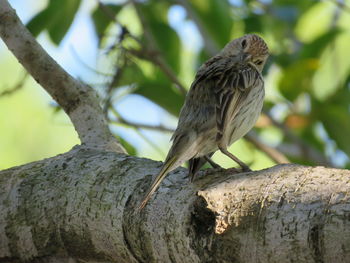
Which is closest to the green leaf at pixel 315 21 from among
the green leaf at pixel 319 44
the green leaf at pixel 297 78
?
the green leaf at pixel 319 44

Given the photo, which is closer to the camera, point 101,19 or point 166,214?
point 166,214

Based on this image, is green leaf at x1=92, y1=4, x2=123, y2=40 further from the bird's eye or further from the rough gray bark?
the rough gray bark

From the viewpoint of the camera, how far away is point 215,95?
4359mm

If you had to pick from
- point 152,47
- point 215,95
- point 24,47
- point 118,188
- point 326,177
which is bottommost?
point 118,188

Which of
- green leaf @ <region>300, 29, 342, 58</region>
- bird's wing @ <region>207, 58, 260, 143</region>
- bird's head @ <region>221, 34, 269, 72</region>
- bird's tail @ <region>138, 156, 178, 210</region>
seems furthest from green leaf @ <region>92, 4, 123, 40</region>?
bird's tail @ <region>138, 156, 178, 210</region>

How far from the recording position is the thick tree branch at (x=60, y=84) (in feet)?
12.5

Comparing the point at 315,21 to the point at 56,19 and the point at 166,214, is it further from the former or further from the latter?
the point at 166,214

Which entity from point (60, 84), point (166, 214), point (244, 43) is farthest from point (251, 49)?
point (166, 214)

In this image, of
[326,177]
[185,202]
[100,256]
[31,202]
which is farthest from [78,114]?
[326,177]

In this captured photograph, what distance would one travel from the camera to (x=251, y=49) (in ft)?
17.5

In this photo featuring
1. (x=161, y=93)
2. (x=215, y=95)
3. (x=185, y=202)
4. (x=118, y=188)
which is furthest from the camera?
(x=161, y=93)

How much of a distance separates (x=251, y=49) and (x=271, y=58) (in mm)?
786

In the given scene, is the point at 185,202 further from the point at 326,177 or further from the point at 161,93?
the point at 161,93

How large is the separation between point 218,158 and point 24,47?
4235mm
